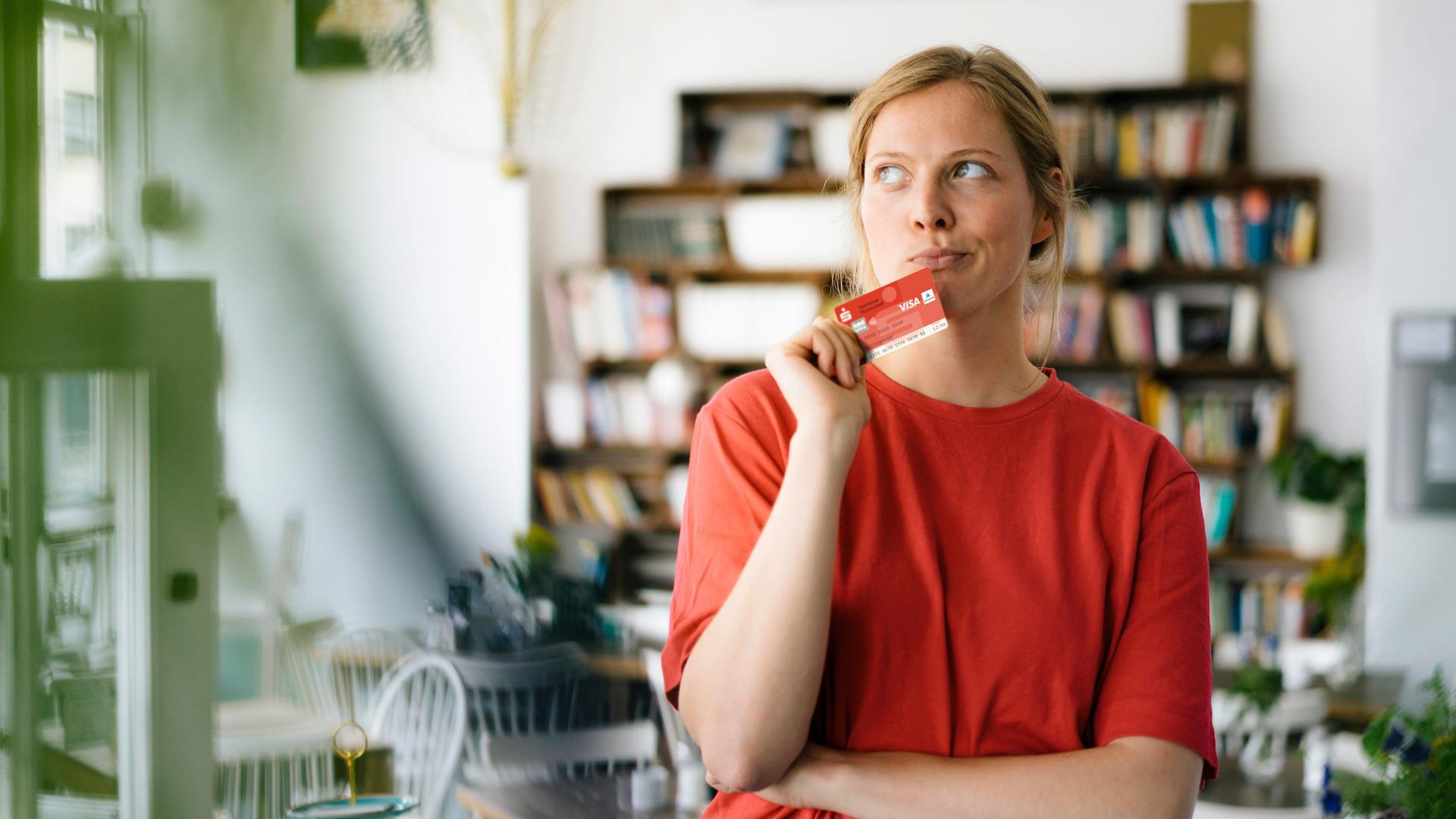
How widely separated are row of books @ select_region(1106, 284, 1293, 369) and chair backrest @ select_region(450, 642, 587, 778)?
98.9 inches

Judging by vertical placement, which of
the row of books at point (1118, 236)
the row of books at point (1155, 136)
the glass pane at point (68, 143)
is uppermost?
the row of books at point (1155, 136)

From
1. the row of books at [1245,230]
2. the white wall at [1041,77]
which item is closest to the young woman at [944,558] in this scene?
the row of books at [1245,230]

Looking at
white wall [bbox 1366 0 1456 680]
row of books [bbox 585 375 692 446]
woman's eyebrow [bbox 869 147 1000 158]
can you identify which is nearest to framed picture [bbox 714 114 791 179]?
row of books [bbox 585 375 692 446]

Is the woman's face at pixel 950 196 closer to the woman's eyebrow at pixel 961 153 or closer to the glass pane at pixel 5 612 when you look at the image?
the woman's eyebrow at pixel 961 153

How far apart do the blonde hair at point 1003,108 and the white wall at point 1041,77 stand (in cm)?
409

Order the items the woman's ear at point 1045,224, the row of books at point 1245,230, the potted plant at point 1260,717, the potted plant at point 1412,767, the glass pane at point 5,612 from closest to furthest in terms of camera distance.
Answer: the glass pane at point 5,612 < the woman's ear at point 1045,224 < the potted plant at point 1412,767 < the potted plant at point 1260,717 < the row of books at point 1245,230

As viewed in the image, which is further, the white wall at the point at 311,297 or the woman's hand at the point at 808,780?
the woman's hand at the point at 808,780

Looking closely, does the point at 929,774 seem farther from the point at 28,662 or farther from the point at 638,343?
the point at 638,343

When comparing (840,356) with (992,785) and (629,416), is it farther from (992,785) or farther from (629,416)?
(629,416)

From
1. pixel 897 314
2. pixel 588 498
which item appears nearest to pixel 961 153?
pixel 897 314

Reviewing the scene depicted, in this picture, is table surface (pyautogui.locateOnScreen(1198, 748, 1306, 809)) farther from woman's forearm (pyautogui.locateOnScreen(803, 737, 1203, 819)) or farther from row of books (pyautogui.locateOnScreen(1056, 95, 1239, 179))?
row of books (pyautogui.locateOnScreen(1056, 95, 1239, 179))

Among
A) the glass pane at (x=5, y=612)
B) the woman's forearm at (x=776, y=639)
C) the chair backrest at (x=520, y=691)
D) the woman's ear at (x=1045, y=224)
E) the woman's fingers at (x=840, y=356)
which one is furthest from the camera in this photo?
the chair backrest at (x=520, y=691)

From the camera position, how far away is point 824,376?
3.38 feet

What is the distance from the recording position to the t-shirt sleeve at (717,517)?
100cm
